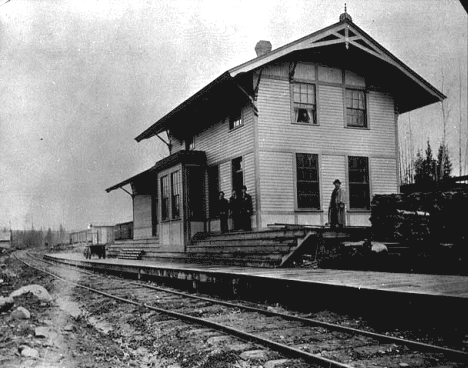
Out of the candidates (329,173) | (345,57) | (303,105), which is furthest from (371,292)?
(345,57)

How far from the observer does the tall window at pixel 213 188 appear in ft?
58.9

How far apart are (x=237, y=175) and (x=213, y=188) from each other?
6.19 feet

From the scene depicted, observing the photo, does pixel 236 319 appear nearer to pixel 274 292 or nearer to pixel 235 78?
pixel 274 292

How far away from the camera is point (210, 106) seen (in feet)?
60.0

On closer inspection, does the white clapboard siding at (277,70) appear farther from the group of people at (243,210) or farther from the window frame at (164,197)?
the window frame at (164,197)

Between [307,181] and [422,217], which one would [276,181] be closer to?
[307,181]

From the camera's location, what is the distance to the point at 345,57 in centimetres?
1675

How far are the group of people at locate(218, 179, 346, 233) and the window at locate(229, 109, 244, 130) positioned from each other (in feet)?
7.51

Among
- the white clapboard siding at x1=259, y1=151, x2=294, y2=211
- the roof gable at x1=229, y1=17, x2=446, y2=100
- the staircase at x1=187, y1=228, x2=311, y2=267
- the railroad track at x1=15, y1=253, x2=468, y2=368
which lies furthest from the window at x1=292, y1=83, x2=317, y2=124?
the railroad track at x1=15, y1=253, x2=468, y2=368

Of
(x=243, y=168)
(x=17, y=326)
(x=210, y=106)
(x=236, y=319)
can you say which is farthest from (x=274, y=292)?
(x=210, y=106)

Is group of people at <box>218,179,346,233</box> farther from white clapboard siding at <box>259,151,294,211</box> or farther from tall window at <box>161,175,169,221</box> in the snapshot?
tall window at <box>161,175,169,221</box>

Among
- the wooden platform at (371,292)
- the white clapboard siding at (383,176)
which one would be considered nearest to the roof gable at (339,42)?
the white clapboard siding at (383,176)

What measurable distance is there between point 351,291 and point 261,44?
1314cm

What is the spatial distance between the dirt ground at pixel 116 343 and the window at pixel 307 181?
772cm
